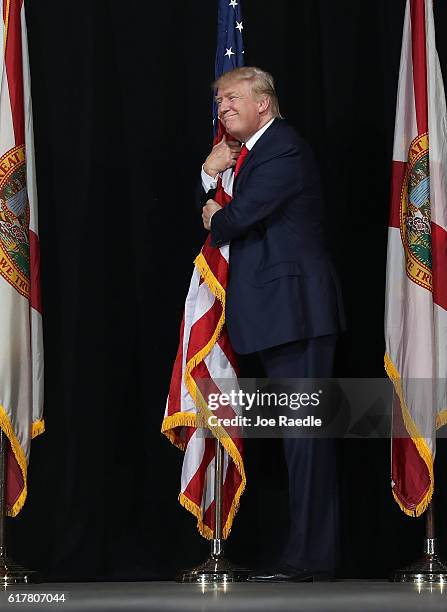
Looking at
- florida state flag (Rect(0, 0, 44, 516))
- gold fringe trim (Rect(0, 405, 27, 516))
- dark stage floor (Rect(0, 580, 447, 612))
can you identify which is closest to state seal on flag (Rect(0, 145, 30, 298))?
florida state flag (Rect(0, 0, 44, 516))

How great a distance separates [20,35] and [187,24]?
90cm

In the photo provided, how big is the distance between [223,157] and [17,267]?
34.3 inches

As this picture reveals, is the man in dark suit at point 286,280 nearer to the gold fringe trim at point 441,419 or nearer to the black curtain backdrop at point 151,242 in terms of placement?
the gold fringe trim at point 441,419

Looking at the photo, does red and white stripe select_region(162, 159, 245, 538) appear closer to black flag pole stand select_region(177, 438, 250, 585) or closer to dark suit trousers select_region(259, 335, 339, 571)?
black flag pole stand select_region(177, 438, 250, 585)

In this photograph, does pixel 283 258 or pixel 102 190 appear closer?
pixel 283 258

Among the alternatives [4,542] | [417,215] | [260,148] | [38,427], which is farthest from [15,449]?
[417,215]

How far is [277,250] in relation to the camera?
4.33 meters

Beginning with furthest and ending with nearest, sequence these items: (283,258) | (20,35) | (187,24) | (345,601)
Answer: (187,24)
(20,35)
(283,258)
(345,601)

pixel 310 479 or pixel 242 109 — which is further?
pixel 242 109

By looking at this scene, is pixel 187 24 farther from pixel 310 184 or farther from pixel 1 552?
pixel 1 552

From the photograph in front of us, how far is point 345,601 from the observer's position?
367cm

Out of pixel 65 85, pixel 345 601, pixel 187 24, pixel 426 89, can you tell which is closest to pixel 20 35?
pixel 65 85

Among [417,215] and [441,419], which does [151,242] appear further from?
[441,419]

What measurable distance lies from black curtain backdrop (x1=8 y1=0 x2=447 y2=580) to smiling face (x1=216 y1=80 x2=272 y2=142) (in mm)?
762
